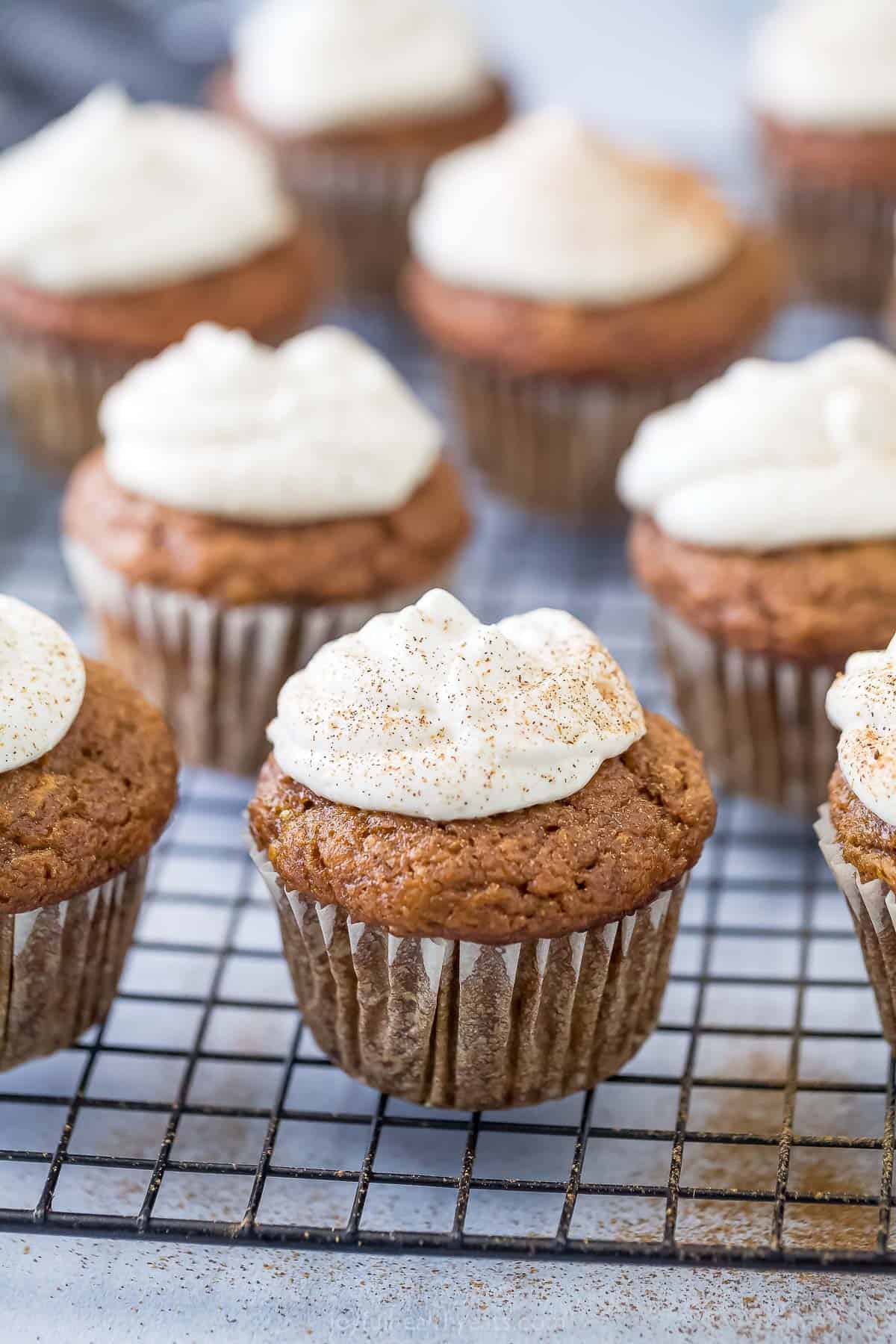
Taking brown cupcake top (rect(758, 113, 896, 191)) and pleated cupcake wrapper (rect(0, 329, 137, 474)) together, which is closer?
pleated cupcake wrapper (rect(0, 329, 137, 474))

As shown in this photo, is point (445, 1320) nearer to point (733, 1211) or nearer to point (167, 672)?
point (733, 1211)

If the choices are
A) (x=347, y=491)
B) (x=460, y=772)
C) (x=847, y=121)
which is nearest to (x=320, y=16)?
(x=847, y=121)

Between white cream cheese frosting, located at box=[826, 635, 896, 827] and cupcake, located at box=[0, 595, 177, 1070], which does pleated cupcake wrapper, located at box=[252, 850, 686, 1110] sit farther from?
white cream cheese frosting, located at box=[826, 635, 896, 827]

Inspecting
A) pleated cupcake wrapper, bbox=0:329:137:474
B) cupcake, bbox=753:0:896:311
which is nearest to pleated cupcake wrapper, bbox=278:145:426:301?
cupcake, bbox=753:0:896:311

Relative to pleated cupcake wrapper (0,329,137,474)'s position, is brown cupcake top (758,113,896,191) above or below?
above

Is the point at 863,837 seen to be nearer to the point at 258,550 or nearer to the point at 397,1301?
the point at 397,1301

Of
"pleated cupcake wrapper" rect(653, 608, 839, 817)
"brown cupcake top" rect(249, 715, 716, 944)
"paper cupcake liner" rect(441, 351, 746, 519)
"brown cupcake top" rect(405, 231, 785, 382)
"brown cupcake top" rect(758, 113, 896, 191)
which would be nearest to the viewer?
"brown cupcake top" rect(249, 715, 716, 944)

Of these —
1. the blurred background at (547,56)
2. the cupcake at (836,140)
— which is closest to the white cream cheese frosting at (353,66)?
the blurred background at (547,56)
